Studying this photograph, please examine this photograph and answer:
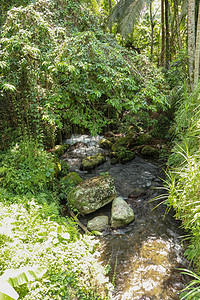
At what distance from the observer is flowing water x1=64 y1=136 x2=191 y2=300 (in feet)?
9.40

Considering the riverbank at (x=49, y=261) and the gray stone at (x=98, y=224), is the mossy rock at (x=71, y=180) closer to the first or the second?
the gray stone at (x=98, y=224)

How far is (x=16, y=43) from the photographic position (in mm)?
3850

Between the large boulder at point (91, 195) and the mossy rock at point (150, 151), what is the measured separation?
128 inches

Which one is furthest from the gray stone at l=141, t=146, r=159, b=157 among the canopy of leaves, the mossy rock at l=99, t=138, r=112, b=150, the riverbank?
the riverbank

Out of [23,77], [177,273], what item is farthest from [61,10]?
[177,273]

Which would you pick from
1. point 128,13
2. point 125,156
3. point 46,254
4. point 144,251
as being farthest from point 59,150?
point 128,13

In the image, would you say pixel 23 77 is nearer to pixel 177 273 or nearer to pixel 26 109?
pixel 26 109

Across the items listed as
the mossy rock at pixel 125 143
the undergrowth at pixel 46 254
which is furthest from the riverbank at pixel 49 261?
the mossy rock at pixel 125 143

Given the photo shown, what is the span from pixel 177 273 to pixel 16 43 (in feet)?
16.2

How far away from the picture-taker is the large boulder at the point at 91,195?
4438 millimetres

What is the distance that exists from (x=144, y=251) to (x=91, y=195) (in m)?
1.61

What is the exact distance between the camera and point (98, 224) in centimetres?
413

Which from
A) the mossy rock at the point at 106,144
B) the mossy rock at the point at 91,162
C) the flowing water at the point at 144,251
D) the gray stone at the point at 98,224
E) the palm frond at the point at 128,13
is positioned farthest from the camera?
the mossy rock at the point at 106,144

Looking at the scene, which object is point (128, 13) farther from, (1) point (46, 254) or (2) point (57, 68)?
(1) point (46, 254)
